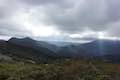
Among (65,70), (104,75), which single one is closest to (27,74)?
(65,70)

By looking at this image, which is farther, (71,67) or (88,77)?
(71,67)

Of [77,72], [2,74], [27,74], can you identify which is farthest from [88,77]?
[2,74]

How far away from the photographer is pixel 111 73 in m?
→ 22.0

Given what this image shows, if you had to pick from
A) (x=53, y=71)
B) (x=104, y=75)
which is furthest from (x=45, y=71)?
(x=104, y=75)

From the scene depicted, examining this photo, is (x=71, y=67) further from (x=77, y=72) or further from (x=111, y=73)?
(x=111, y=73)

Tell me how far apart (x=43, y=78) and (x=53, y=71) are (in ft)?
5.46

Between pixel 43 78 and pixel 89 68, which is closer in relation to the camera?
pixel 43 78

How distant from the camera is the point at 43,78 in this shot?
64.6ft

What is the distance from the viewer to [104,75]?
20484mm

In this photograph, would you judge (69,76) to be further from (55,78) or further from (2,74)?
(2,74)

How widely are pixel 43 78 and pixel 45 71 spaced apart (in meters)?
1.34

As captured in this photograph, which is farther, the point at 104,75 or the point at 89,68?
the point at 89,68

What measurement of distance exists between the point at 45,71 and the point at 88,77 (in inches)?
152

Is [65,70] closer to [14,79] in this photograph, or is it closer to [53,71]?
[53,71]
